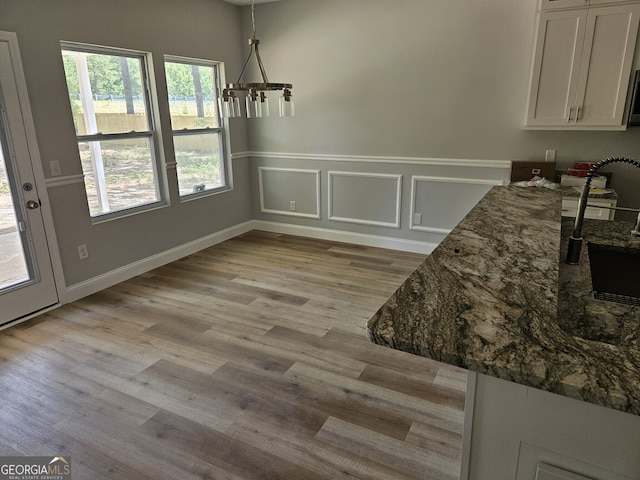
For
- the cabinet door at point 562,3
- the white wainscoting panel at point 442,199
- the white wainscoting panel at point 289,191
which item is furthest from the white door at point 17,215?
the cabinet door at point 562,3

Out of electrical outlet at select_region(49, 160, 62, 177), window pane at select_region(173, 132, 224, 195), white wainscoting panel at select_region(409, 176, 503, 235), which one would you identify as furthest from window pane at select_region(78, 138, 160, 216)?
white wainscoting panel at select_region(409, 176, 503, 235)

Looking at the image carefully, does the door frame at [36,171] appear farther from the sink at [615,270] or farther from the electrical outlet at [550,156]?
the electrical outlet at [550,156]

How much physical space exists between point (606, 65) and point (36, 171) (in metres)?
4.44

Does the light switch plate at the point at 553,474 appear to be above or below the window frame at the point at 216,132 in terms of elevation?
below

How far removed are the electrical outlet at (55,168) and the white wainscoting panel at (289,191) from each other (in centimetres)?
248

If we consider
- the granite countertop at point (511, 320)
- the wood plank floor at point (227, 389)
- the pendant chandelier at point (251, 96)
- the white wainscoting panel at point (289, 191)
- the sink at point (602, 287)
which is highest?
the pendant chandelier at point (251, 96)

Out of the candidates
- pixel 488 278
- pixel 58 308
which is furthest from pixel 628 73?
pixel 58 308

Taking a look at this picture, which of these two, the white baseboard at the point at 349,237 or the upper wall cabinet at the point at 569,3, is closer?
the upper wall cabinet at the point at 569,3

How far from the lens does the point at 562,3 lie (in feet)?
10.5

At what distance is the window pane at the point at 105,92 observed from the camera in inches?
136

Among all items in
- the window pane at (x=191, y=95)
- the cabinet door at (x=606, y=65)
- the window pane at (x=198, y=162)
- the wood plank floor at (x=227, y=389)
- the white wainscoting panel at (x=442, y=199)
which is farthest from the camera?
the window pane at (x=198, y=162)

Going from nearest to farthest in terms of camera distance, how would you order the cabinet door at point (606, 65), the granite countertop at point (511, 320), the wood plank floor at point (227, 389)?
the granite countertop at point (511, 320), the wood plank floor at point (227, 389), the cabinet door at point (606, 65)

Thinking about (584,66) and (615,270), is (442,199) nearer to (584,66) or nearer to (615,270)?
(584,66)

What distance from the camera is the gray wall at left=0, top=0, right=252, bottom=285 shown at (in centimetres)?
313
